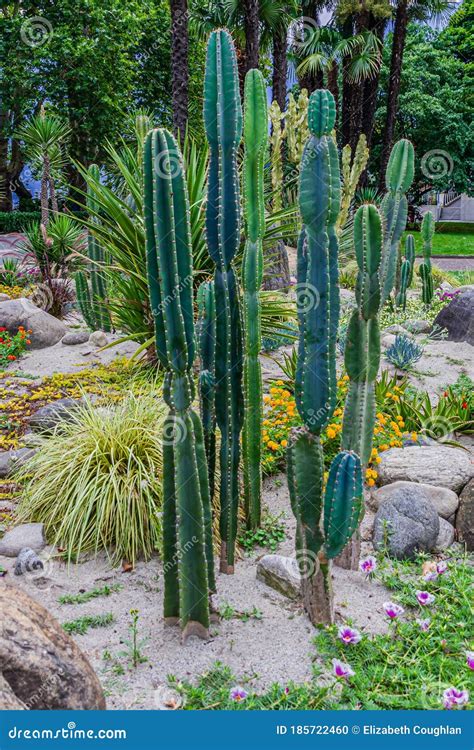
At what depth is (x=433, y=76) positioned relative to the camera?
24.8 meters

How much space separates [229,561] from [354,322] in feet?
4.07

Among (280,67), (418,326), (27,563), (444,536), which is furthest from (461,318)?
(280,67)

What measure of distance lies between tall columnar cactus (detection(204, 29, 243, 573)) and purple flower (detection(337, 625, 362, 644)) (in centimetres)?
66

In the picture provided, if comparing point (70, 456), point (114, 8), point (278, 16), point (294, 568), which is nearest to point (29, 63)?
point (114, 8)

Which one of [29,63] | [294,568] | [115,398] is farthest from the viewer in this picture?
[29,63]

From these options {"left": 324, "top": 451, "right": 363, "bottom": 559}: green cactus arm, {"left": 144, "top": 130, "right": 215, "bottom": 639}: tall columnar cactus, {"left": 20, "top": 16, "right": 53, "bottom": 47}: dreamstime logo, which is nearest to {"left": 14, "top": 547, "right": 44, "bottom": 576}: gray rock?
{"left": 144, "top": 130, "right": 215, "bottom": 639}: tall columnar cactus

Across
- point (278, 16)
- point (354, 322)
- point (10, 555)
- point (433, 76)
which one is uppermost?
point (433, 76)

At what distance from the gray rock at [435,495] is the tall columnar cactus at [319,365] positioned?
3.96ft

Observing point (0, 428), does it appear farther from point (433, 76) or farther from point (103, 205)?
point (433, 76)

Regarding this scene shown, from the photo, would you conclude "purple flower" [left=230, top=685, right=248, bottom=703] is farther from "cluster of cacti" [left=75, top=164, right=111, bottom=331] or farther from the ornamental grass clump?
"cluster of cacti" [left=75, top=164, right=111, bottom=331]

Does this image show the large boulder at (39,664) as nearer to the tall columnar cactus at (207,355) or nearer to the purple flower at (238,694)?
the purple flower at (238,694)

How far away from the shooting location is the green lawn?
19.0m

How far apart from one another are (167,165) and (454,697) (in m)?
1.95

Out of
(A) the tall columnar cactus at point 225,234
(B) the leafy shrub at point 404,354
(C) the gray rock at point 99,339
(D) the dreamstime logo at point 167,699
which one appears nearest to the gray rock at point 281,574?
(A) the tall columnar cactus at point 225,234
